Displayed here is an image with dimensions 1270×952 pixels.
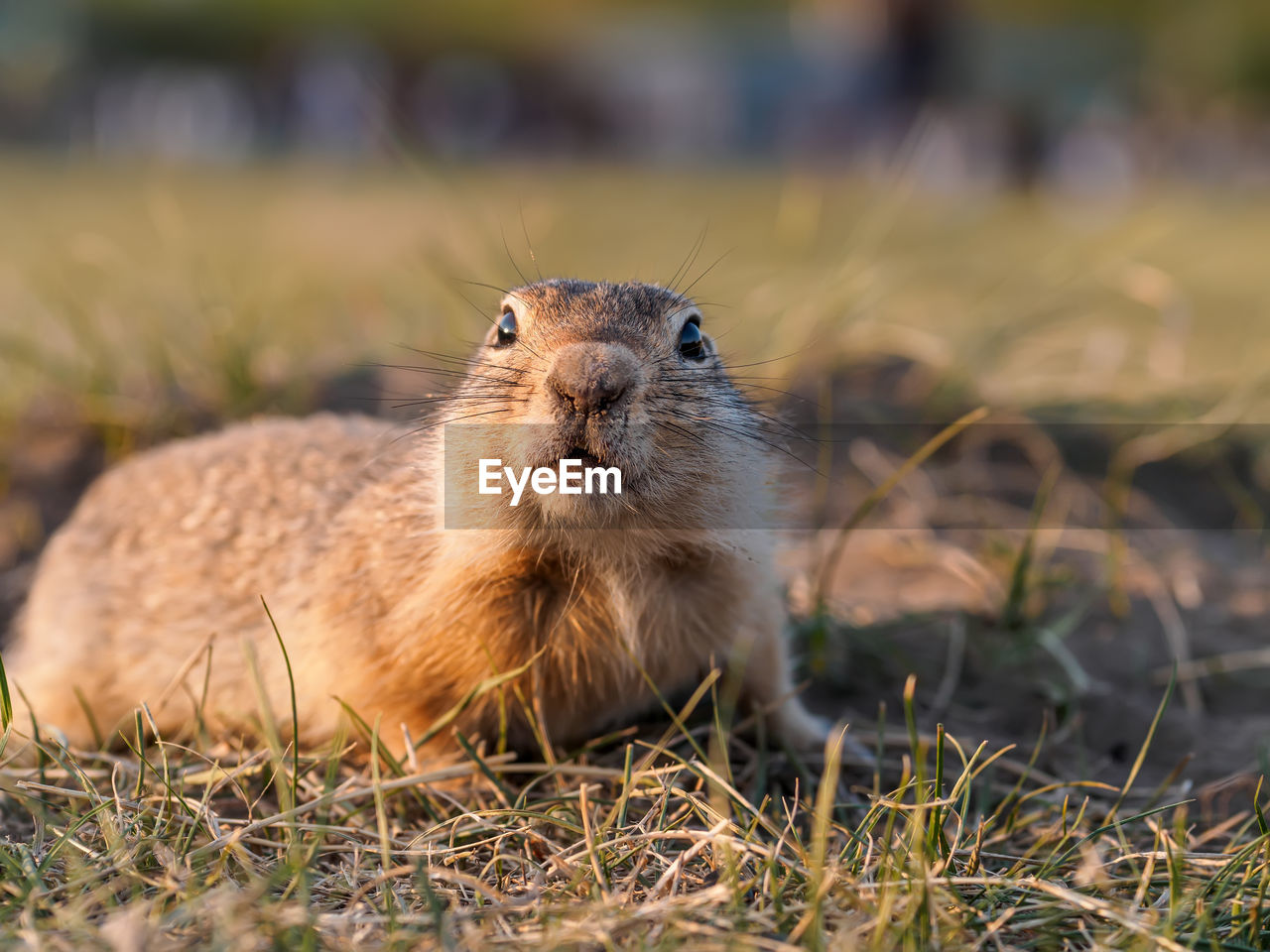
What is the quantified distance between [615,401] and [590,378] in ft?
0.27

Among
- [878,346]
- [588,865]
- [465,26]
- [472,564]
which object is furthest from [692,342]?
[465,26]

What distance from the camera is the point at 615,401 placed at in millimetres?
2496

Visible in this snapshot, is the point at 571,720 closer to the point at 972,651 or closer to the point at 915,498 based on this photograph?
the point at 972,651

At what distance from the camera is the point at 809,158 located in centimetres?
2994

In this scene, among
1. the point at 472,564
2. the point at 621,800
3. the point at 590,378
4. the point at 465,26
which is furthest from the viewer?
the point at 465,26

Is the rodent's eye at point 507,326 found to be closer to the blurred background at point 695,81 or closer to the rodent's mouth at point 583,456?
the rodent's mouth at point 583,456

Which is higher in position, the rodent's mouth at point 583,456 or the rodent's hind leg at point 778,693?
the rodent's mouth at point 583,456

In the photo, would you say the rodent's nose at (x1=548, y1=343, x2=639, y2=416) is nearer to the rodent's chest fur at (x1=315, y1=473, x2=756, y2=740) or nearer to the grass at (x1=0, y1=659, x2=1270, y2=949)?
the rodent's chest fur at (x1=315, y1=473, x2=756, y2=740)

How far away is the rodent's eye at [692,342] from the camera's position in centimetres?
302

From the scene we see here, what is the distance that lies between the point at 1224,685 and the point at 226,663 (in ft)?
10.9

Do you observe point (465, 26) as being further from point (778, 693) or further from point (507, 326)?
point (778, 693)

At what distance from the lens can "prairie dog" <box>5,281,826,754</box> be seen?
8.81 feet

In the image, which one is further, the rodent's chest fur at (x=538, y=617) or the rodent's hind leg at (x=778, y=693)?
the rodent's hind leg at (x=778, y=693)

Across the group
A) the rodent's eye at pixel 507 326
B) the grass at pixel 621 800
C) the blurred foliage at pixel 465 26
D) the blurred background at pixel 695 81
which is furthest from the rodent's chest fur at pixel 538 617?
the blurred foliage at pixel 465 26
